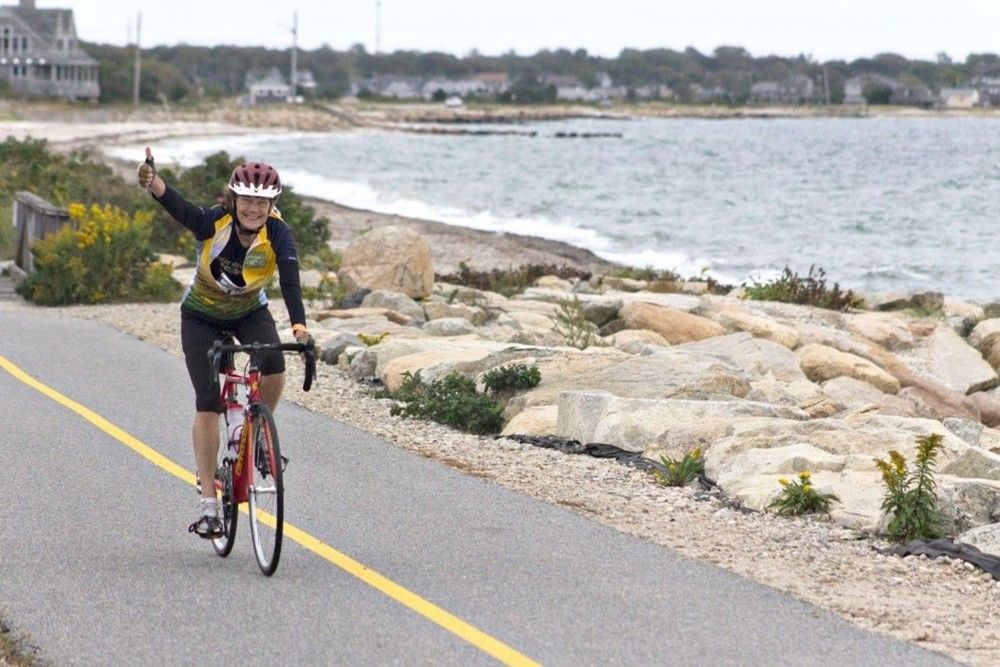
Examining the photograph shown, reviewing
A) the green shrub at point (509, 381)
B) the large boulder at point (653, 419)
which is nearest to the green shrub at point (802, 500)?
the large boulder at point (653, 419)

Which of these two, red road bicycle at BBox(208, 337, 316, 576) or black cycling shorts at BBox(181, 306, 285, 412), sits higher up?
black cycling shorts at BBox(181, 306, 285, 412)

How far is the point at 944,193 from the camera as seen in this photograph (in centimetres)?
7150

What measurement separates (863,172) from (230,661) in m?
86.9

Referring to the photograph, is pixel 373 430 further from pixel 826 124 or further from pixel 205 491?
pixel 826 124

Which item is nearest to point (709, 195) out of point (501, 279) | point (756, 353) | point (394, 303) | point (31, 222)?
point (501, 279)

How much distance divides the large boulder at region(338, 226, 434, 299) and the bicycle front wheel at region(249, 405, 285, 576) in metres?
13.9

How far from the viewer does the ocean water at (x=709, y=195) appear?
137 ft

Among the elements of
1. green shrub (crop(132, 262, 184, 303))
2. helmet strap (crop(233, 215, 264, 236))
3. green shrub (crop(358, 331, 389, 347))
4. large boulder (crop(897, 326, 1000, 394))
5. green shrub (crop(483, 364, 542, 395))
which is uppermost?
helmet strap (crop(233, 215, 264, 236))

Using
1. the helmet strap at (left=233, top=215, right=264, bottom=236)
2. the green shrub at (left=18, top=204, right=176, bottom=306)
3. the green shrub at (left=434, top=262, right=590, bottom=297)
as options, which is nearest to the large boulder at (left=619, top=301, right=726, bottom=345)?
the green shrub at (left=434, top=262, right=590, bottom=297)

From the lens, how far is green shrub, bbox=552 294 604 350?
1792 cm

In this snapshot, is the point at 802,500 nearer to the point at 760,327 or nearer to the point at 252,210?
the point at 252,210

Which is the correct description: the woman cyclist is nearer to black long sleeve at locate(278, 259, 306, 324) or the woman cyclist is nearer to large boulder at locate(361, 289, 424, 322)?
black long sleeve at locate(278, 259, 306, 324)

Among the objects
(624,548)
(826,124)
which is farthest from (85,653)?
(826,124)

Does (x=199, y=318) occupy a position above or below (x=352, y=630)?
above
